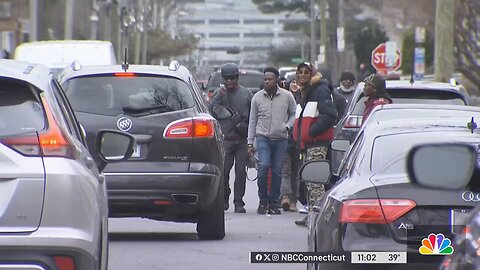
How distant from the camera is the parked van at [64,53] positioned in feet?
88.8

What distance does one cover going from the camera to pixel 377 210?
6.57 m

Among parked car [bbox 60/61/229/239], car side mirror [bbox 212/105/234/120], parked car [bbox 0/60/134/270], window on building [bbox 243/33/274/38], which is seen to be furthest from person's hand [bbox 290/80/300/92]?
window on building [bbox 243/33/274/38]

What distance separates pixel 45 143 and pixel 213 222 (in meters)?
6.23

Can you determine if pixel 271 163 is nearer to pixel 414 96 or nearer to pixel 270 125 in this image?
pixel 270 125

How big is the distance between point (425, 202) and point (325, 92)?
7794 mm

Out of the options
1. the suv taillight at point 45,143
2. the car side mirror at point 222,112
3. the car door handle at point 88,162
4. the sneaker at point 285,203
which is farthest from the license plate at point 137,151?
the suv taillight at point 45,143

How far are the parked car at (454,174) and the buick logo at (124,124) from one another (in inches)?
283

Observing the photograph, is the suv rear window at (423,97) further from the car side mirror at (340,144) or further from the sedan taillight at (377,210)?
the sedan taillight at (377,210)

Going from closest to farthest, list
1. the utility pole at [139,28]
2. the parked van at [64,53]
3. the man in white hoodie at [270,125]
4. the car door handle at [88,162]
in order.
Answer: the car door handle at [88,162] < the man in white hoodie at [270,125] < the parked van at [64,53] < the utility pole at [139,28]

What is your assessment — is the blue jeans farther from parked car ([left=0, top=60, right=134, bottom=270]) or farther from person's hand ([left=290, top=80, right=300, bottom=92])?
parked car ([left=0, top=60, right=134, bottom=270])

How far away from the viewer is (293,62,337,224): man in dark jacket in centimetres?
1409

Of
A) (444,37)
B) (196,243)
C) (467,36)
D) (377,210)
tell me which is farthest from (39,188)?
(467,36)

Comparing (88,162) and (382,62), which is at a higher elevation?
(88,162)

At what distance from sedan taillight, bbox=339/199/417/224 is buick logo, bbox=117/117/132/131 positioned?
5.28m
